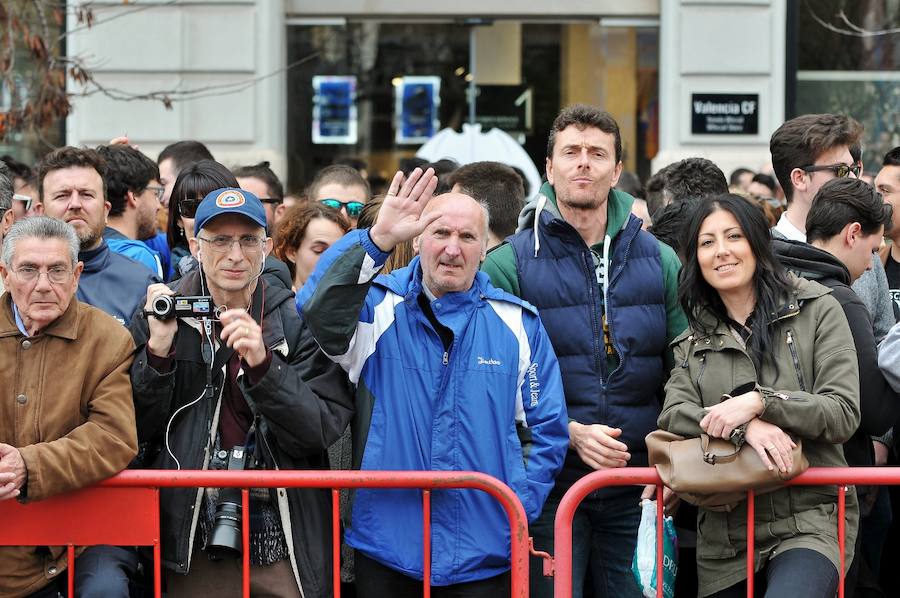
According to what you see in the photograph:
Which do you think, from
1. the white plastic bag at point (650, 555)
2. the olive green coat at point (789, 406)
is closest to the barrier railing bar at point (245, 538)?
the white plastic bag at point (650, 555)

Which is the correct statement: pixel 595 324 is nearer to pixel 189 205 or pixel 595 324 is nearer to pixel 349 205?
pixel 189 205

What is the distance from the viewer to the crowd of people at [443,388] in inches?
162

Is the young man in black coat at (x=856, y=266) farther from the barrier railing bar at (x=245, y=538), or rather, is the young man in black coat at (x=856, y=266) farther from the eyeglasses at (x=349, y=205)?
the eyeglasses at (x=349, y=205)

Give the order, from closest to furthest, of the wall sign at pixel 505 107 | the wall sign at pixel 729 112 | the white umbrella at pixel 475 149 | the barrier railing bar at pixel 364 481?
the barrier railing bar at pixel 364 481, the white umbrella at pixel 475 149, the wall sign at pixel 729 112, the wall sign at pixel 505 107

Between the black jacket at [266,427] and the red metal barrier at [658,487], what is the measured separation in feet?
2.67

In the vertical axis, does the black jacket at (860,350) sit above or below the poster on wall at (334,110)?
below

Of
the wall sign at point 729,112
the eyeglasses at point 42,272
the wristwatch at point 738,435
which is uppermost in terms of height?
the wall sign at point 729,112

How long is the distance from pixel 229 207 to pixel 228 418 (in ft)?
2.47

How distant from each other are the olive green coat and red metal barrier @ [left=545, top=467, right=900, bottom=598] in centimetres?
5

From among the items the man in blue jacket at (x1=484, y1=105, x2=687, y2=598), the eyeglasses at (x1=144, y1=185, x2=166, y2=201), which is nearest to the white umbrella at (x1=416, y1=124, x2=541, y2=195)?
the eyeglasses at (x1=144, y1=185, x2=166, y2=201)

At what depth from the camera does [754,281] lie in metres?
4.39

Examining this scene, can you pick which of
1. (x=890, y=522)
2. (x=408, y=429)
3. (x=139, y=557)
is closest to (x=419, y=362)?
(x=408, y=429)

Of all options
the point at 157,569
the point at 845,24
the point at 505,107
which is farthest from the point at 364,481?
the point at 845,24

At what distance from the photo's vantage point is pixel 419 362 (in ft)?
14.0
